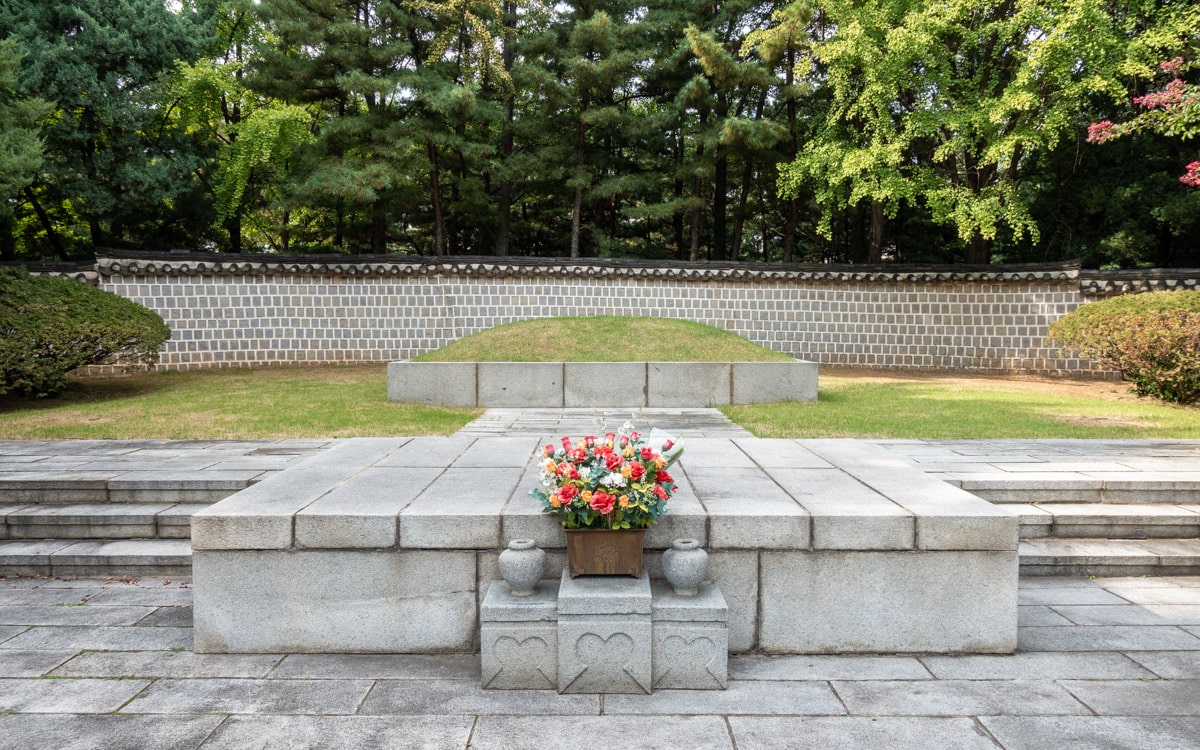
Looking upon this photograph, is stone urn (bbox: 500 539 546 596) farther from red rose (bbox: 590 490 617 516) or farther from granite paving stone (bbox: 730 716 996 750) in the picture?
granite paving stone (bbox: 730 716 996 750)

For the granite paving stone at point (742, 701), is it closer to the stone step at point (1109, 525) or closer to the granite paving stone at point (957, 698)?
the granite paving stone at point (957, 698)

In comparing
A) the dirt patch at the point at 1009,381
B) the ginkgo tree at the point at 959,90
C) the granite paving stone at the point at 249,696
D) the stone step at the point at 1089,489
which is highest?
the ginkgo tree at the point at 959,90

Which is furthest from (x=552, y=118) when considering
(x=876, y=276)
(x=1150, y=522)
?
(x=1150, y=522)

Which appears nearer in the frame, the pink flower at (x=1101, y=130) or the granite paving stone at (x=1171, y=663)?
the granite paving stone at (x=1171, y=663)

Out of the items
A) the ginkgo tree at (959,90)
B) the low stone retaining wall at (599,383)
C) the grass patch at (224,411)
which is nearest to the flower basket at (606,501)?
the grass patch at (224,411)

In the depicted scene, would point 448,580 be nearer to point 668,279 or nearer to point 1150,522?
point 1150,522

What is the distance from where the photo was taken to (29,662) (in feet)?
9.89

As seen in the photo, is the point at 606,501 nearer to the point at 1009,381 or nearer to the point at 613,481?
the point at 613,481

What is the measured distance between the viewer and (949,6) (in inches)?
547

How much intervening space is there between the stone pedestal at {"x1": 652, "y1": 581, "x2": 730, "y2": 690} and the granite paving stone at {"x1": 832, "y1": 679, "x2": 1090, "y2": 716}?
51 cm

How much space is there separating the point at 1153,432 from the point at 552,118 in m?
14.8

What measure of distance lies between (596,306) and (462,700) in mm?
13663

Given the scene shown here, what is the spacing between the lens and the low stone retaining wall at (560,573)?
10.1ft

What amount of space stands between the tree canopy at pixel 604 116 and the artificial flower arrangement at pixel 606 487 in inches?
495
